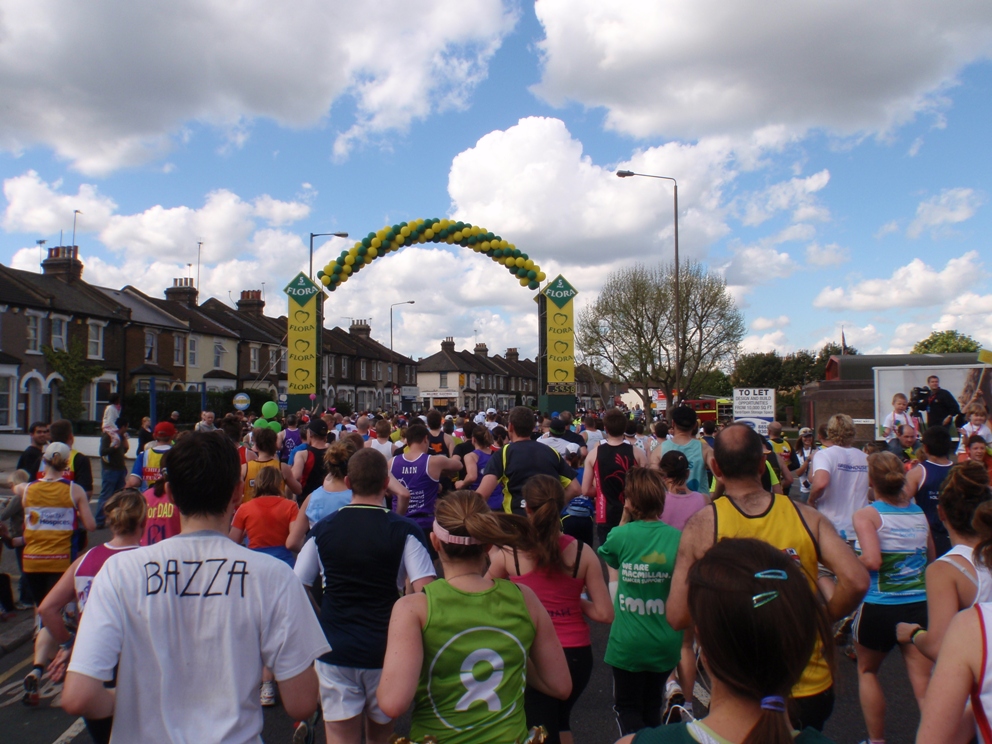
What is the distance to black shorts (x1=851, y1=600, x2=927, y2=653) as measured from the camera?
4047 millimetres

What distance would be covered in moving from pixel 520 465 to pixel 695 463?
177 cm

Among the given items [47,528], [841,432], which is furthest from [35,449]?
[841,432]

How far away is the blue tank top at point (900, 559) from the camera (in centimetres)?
412

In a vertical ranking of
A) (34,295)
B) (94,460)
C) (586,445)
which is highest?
(34,295)

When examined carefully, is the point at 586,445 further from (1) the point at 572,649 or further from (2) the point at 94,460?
(2) the point at 94,460

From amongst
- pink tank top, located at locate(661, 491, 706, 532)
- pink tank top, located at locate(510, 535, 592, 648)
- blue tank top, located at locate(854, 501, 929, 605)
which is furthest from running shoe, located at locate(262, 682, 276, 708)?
blue tank top, located at locate(854, 501, 929, 605)

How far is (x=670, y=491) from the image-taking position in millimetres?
→ 5051

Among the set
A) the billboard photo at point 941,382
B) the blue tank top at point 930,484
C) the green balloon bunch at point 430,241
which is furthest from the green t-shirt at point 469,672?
the billboard photo at point 941,382

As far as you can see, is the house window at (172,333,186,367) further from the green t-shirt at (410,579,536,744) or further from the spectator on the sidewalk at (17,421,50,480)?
the green t-shirt at (410,579,536,744)

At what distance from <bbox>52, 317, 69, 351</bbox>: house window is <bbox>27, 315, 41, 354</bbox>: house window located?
0.74 m

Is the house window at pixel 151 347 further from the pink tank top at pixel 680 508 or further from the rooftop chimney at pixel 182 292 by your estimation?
the pink tank top at pixel 680 508

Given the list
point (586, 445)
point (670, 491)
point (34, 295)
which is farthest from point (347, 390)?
point (670, 491)

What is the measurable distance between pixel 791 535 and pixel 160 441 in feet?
21.6

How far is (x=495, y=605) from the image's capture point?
245 cm
